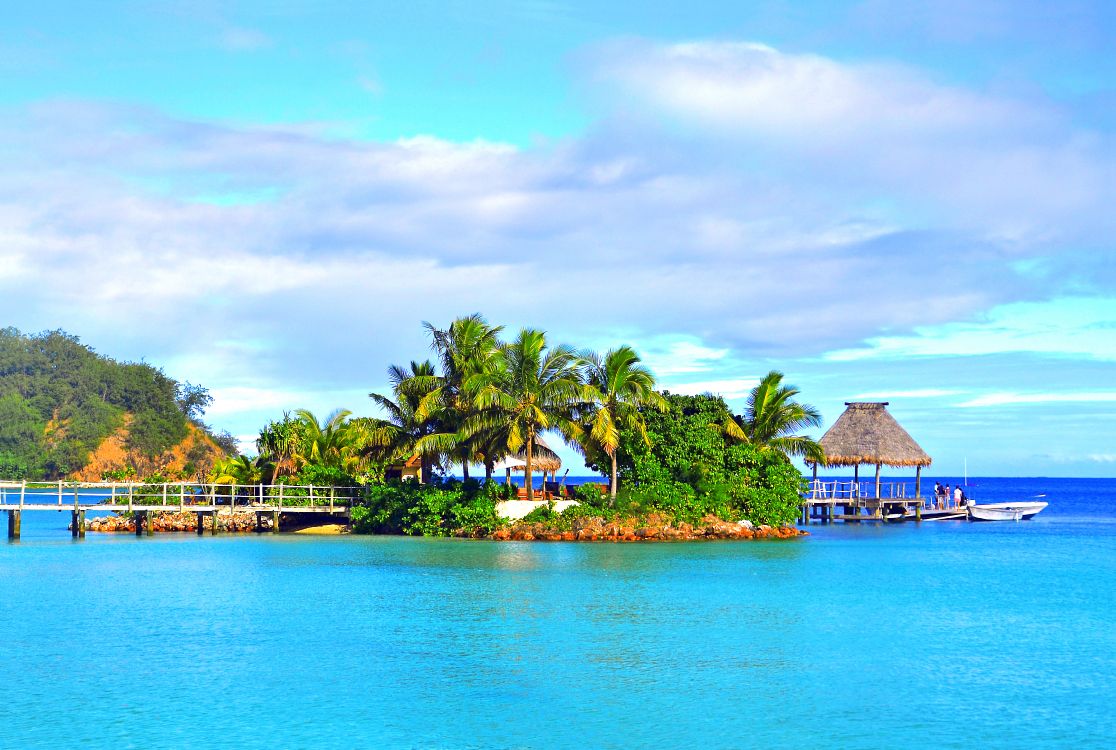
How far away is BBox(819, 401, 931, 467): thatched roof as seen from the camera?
55.9 meters

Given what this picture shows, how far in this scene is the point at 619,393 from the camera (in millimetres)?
40594

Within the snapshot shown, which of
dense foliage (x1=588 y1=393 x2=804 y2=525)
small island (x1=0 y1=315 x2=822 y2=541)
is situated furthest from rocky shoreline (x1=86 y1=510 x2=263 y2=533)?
dense foliage (x1=588 y1=393 x2=804 y2=525)

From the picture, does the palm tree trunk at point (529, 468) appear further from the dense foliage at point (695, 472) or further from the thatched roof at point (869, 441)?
the thatched roof at point (869, 441)

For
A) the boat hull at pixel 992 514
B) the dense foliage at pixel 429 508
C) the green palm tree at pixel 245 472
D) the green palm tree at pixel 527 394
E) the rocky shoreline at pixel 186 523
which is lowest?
the boat hull at pixel 992 514

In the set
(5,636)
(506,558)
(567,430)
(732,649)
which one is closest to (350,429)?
(567,430)

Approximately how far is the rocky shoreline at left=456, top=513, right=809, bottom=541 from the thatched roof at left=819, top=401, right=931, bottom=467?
1772 cm

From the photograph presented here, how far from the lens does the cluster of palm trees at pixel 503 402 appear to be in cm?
3953

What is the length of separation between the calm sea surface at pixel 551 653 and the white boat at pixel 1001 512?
28.7 metres

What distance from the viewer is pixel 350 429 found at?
47312 mm

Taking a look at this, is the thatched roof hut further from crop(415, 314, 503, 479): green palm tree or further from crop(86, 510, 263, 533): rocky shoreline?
crop(86, 510, 263, 533): rocky shoreline

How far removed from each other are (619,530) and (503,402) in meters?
6.18

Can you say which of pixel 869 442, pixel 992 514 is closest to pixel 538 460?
pixel 869 442

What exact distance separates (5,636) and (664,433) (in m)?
→ 26.5

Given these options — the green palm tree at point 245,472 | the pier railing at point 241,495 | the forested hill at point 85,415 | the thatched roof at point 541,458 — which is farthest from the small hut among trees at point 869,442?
the forested hill at point 85,415
